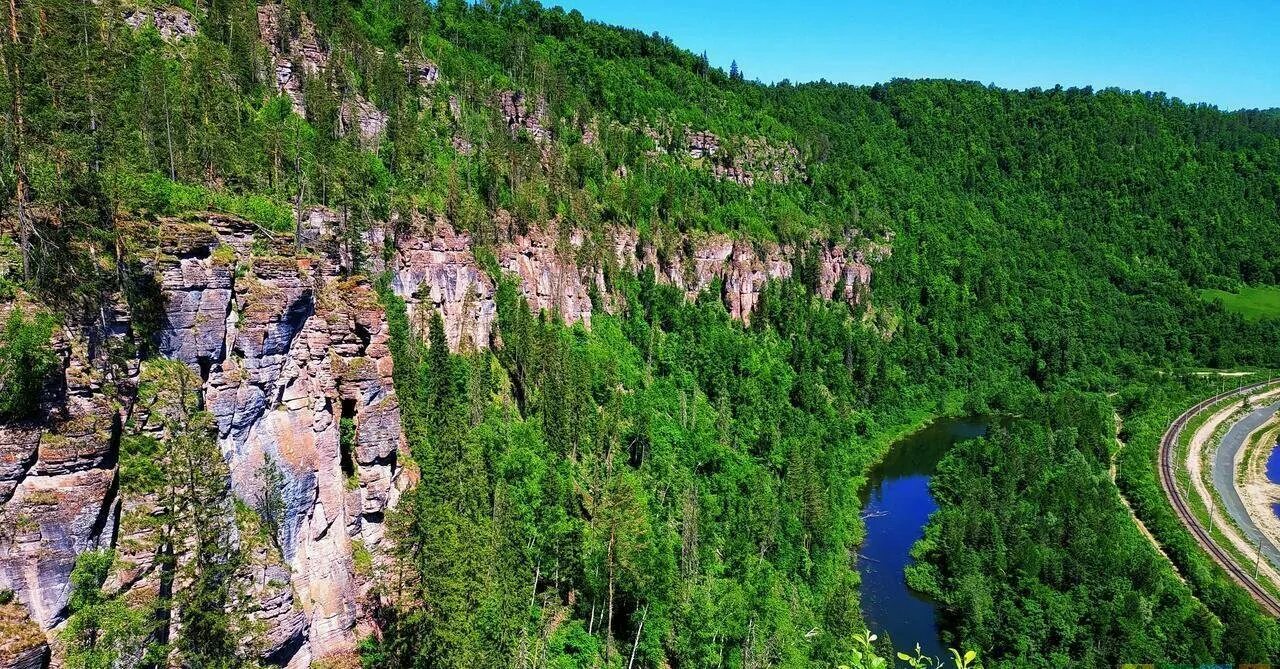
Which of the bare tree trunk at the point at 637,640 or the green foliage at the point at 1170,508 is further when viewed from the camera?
the green foliage at the point at 1170,508

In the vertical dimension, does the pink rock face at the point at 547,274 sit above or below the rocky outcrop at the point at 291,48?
below

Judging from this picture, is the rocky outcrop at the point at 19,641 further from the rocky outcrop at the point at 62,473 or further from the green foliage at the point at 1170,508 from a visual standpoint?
the green foliage at the point at 1170,508

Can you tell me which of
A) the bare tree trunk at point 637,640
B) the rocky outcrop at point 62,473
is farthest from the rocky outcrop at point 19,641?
the bare tree trunk at point 637,640

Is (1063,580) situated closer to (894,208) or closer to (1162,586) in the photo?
(1162,586)

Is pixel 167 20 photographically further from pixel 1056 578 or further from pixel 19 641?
pixel 1056 578

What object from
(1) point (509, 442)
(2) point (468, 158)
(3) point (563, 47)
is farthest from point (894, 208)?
(1) point (509, 442)

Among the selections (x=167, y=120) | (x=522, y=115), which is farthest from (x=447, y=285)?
(x=522, y=115)

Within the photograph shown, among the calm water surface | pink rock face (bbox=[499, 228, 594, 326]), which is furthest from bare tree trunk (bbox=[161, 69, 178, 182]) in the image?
the calm water surface
